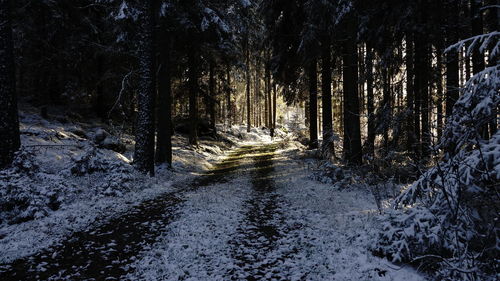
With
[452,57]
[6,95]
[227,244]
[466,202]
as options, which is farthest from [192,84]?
[466,202]

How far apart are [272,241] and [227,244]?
0.82m

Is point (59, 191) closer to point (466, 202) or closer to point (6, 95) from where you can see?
point (6, 95)

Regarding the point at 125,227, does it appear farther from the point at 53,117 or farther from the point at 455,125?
the point at 53,117

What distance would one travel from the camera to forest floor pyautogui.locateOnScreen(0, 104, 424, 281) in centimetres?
418

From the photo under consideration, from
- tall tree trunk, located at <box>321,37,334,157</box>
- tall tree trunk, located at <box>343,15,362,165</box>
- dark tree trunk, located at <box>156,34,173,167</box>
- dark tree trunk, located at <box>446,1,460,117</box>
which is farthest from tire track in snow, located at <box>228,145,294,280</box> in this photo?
dark tree trunk, located at <box>156,34,173,167</box>

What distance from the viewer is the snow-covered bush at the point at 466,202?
3.22 meters

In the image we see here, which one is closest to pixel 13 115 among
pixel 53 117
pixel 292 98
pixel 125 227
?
pixel 125 227

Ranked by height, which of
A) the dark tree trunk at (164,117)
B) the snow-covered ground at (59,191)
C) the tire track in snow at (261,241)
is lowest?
the tire track in snow at (261,241)

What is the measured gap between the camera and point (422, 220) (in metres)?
4.11

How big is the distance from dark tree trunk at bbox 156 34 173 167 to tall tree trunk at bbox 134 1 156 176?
7.17ft

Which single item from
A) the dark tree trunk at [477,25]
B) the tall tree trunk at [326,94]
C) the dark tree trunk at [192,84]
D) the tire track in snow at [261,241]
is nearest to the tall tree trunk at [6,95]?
the tire track in snow at [261,241]

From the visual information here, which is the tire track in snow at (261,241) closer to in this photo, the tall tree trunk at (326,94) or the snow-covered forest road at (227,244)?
the snow-covered forest road at (227,244)

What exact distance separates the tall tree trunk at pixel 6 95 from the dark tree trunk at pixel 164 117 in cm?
596

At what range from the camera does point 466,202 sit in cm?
344
